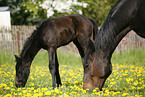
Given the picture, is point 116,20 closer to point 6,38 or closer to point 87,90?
point 87,90

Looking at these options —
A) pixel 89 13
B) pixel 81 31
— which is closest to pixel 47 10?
pixel 89 13

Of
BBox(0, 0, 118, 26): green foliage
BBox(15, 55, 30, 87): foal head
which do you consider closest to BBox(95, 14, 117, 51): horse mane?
BBox(15, 55, 30, 87): foal head

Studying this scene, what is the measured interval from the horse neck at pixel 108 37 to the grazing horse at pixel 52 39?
1201 millimetres

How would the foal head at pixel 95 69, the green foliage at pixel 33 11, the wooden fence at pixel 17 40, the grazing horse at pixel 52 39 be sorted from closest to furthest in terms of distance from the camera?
A: the foal head at pixel 95 69 → the grazing horse at pixel 52 39 → the wooden fence at pixel 17 40 → the green foliage at pixel 33 11

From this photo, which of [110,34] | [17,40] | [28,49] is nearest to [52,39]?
[28,49]

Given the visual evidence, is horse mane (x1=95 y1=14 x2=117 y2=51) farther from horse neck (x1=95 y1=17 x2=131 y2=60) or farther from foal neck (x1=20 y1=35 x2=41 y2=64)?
foal neck (x1=20 y1=35 x2=41 y2=64)

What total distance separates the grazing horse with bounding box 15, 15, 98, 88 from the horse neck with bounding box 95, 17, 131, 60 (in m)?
1.20

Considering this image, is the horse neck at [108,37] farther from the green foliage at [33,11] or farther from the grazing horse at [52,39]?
the green foliage at [33,11]

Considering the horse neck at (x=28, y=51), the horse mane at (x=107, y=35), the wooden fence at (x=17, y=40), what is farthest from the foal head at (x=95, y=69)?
the wooden fence at (x=17, y=40)

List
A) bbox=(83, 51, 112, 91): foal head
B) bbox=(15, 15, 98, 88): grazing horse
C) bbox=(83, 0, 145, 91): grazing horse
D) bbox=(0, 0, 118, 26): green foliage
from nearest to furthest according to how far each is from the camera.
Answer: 1. bbox=(83, 0, 145, 91): grazing horse
2. bbox=(83, 51, 112, 91): foal head
3. bbox=(15, 15, 98, 88): grazing horse
4. bbox=(0, 0, 118, 26): green foliage

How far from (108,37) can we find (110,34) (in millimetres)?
66

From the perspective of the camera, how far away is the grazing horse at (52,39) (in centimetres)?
483

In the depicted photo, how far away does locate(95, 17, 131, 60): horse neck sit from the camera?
3.46 m

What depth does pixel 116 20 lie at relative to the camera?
137 inches
